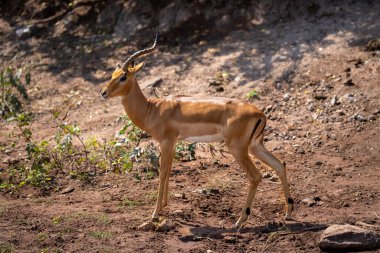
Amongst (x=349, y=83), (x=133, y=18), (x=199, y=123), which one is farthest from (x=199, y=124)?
(x=133, y=18)

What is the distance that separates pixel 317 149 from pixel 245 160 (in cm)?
281

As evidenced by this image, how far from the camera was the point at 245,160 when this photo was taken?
326 inches

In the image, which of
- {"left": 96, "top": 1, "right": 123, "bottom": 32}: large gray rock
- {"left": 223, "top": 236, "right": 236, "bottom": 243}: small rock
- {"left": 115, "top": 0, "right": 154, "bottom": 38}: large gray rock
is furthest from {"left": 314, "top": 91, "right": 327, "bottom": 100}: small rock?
{"left": 96, "top": 1, "right": 123, "bottom": 32}: large gray rock

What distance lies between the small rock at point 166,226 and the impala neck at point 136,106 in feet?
4.66

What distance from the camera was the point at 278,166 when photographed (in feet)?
28.1

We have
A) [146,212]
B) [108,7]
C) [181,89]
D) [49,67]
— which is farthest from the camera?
[108,7]

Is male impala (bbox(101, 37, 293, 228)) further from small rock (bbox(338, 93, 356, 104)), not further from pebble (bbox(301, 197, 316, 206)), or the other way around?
small rock (bbox(338, 93, 356, 104))

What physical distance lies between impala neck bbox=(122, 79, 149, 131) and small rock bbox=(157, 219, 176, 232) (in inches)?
56.0

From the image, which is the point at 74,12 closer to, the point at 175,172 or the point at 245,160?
the point at 175,172

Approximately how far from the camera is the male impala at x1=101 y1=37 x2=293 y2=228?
8.30 m

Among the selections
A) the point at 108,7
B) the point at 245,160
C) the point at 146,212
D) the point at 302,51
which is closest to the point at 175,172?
the point at 146,212

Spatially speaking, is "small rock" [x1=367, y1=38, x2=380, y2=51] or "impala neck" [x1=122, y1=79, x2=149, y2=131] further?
"small rock" [x1=367, y1=38, x2=380, y2=51]

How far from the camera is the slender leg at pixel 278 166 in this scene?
8461 millimetres

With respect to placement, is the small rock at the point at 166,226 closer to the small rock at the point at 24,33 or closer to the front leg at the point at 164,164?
the front leg at the point at 164,164
